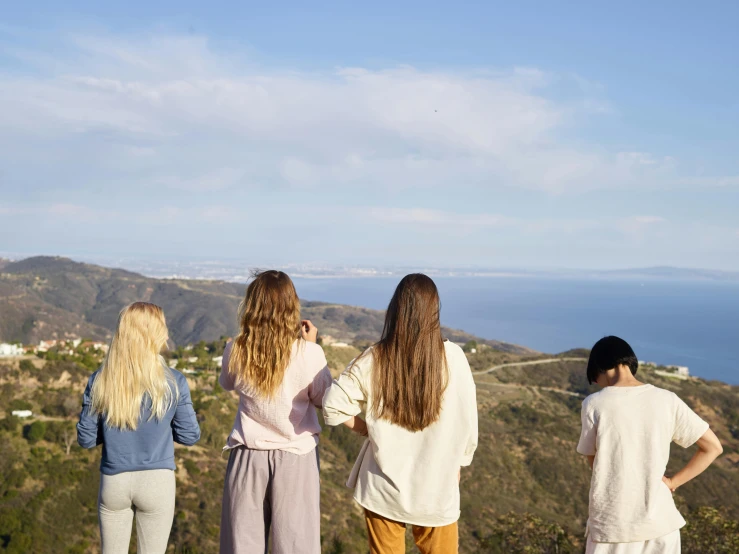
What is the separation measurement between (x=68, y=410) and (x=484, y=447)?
17.6 m

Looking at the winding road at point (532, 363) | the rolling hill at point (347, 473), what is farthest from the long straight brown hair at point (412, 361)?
the winding road at point (532, 363)

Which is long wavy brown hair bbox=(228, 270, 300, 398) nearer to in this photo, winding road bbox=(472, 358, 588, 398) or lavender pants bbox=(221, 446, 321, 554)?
lavender pants bbox=(221, 446, 321, 554)

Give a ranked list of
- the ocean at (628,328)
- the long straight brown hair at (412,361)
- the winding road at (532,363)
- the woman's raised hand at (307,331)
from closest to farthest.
Result: the long straight brown hair at (412,361) → the woman's raised hand at (307,331) → the winding road at (532,363) → the ocean at (628,328)

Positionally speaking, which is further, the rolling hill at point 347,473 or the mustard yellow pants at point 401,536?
the rolling hill at point 347,473

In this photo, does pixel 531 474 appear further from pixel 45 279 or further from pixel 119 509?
pixel 45 279

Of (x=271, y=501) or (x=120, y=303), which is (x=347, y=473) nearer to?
(x=271, y=501)

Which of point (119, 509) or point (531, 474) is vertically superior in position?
point (119, 509)

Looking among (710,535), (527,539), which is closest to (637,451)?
(710,535)

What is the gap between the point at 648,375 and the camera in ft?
126

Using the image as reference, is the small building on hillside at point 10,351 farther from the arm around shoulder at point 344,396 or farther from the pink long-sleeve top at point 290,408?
the arm around shoulder at point 344,396

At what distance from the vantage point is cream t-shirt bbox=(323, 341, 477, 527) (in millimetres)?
2703

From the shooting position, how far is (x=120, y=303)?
10150 centimetres

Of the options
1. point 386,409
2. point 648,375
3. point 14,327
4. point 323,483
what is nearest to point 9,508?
point 323,483

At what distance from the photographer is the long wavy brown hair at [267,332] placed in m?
2.88
